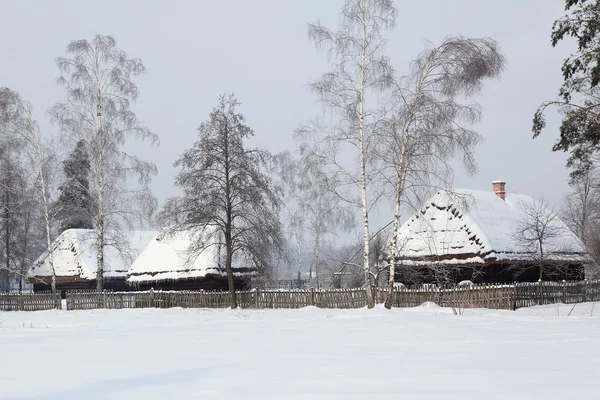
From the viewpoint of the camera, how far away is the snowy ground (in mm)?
7004

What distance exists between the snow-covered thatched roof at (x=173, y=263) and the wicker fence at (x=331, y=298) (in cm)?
234

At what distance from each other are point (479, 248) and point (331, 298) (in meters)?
7.17

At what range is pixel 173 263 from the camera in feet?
120

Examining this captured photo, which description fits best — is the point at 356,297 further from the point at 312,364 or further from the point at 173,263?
the point at 312,364

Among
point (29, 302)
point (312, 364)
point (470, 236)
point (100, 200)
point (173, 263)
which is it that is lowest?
point (312, 364)

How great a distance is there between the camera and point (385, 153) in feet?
75.7

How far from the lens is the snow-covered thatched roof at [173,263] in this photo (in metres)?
34.0

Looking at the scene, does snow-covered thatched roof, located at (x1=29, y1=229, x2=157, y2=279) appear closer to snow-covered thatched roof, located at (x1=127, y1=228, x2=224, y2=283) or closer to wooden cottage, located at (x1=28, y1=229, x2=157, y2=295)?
wooden cottage, located at (x1=28, y1=229, x2=157, y2=295)

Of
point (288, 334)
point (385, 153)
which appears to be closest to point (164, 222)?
point (385, 153)

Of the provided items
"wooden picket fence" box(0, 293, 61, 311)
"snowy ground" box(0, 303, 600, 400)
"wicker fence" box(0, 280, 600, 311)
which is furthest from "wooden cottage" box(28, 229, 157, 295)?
"snowy ground" box(0, 303, 600, 400)

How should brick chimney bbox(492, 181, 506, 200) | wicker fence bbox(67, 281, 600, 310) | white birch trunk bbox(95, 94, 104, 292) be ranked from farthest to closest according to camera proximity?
brick chimney bbox(492, 181, 506, 200)
white birch trunk bbox(95, 94, 104, 292)
wicker fence bbox(67, 281, 600, 310)

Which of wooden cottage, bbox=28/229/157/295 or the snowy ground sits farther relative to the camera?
wooden cottage, bbox=28/229/157/295

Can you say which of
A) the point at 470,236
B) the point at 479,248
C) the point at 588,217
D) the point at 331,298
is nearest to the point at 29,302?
the point at 331,298

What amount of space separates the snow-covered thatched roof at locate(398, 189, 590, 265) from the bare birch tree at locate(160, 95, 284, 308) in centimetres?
612
